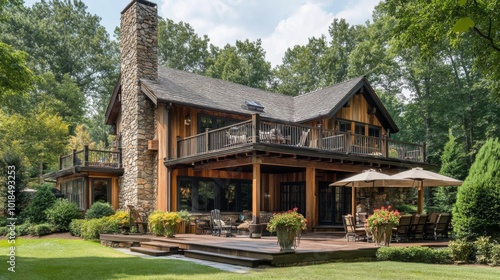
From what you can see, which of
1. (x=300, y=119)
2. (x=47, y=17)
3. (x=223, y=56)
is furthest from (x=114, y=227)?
(x=47, y=17)

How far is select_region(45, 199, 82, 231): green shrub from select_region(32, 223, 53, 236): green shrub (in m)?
0.36

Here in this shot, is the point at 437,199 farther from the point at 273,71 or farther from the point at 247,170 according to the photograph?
the point at 273,71

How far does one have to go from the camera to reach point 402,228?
484 inches

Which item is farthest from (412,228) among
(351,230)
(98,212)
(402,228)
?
(98,212)

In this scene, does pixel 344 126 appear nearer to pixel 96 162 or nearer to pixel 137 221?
pixel 137 221

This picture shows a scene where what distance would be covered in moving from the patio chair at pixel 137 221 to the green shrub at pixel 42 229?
4.22 metres

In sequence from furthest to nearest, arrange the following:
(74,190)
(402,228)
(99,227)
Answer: (74,190), (99,227), (402,228)

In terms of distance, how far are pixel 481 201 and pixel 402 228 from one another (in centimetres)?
228

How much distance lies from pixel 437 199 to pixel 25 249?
70.7ft

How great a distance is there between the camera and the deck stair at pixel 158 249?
11614 mm

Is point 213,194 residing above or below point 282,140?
below

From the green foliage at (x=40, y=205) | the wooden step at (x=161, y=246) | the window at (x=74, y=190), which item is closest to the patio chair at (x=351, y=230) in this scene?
the wooden step at (x=161, y=246)

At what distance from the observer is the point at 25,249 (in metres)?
13.0

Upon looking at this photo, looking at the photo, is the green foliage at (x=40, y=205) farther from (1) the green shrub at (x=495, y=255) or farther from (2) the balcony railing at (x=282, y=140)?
(1) the green shrub at (x=495, y=255)
